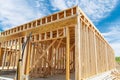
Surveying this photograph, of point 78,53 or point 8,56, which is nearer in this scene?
point 78,53

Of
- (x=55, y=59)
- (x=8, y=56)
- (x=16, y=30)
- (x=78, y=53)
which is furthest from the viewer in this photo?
(x=8, y=56)

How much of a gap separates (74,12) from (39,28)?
2.91 meters

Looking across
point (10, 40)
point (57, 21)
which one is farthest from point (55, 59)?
point (57, 21)

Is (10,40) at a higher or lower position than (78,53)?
higher

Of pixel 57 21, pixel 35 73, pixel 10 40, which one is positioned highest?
pixel 57 21

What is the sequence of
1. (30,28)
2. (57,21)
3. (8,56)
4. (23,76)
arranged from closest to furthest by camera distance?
(57,21) → (23,76) → (30,28) → (8,56)

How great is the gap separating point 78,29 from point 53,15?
245 cm

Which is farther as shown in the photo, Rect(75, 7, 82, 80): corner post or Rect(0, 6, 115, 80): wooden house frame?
Rect(0, 6, 115, 80): wooden house frame

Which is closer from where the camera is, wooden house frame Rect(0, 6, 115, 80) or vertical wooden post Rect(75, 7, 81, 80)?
vertical wooden post Rect(75, 7, 81, 80)

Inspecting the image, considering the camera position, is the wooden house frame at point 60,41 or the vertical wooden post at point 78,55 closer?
the vertical wooden post at point 78,55

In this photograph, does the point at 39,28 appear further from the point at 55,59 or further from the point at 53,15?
the point at 55,59

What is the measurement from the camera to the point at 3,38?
1291 cm

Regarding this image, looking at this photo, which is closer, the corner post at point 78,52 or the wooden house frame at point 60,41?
the corner post at point 78,52

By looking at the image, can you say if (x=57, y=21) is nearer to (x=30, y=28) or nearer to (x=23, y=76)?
(x=30, y=28)
